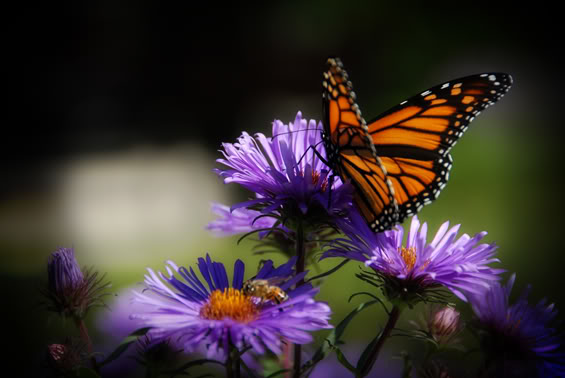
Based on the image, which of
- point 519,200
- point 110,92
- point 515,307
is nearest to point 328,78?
point 515,307

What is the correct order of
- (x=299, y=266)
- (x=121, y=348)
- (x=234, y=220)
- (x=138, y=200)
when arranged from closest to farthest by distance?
1. (x=121, y=348)
2. (x=299, y=266)
3. (x=234, y=220)
4. (x=138, y=200)

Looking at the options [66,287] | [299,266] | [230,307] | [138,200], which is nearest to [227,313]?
[230,307]

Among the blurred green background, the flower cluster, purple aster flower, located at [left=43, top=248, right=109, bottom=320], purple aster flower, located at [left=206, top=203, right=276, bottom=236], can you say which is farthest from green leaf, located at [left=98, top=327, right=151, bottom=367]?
the blurred green background

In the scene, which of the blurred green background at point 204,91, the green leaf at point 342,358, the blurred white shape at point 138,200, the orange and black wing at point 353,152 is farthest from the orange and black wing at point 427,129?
the blurred green background at point 204,91

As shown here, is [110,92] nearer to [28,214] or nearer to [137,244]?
[28,214]

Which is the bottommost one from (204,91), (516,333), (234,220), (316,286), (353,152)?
(516,333)

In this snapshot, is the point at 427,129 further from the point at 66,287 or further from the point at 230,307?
the point at 66,287
